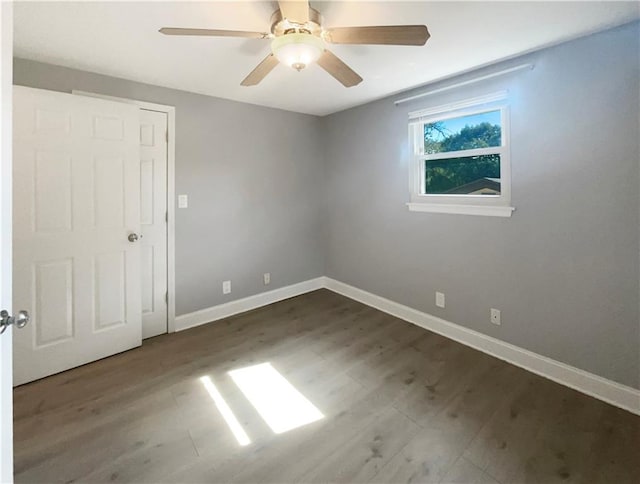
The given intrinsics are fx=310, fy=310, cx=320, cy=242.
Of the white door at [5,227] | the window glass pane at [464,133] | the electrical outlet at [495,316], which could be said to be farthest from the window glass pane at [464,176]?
the white door at [5,227]

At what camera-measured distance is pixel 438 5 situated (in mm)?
1604

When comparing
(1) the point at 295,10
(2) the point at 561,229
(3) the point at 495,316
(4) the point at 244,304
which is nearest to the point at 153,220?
(4) the point at 244,304

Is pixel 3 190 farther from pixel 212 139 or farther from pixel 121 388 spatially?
pixel 212 139

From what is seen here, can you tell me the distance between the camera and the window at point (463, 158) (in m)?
2.43

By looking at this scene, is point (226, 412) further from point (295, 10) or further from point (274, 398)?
point (295, 10)

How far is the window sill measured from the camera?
241 centimetres

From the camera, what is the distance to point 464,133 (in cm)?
272

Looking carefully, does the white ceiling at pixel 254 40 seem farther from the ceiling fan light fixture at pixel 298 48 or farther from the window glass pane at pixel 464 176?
the window glass pane at pixel 464 176

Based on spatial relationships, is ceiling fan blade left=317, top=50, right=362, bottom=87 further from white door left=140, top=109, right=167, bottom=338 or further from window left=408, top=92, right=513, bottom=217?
white door left=140, top=109, right=167, bottom=338

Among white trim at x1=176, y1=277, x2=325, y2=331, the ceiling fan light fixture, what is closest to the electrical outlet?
white trim at x1=176, y1=277, x2=325, y2=331

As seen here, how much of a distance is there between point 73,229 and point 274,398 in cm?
192

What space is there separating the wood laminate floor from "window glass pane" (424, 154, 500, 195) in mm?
1367

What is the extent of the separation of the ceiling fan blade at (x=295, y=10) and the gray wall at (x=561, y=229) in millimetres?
1729

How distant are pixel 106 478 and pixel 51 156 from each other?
80.8 inches
